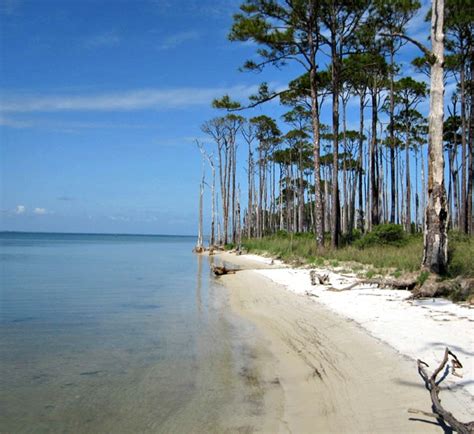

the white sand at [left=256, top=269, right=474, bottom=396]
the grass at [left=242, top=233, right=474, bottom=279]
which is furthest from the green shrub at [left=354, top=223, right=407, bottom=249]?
the white sand at [left=256, top=269, right=474, bottom=396]

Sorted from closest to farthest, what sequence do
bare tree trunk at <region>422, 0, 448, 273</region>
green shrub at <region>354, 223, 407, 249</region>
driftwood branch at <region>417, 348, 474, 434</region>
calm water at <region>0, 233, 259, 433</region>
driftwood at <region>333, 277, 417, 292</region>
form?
driftwood branch at <region>417, 348, 474, 434</region> < calm water at <region>0, 233, 259, 433</region> < driftwood at <region>333, 277, 417, 292</region> < bare tree trunk at <region>422, 0, 448, 273</region> < green shrub at <region>354, 223, 407, 249</region>

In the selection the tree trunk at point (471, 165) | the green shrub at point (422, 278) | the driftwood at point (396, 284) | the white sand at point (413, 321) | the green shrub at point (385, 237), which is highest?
the tree trunk at point (471, 165)

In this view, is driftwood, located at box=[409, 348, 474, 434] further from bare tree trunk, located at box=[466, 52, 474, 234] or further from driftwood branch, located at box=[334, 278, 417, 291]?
bare tree trunk, located at box=[466, 52, 474, 234]

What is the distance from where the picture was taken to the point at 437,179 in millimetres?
9180

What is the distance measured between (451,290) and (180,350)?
4.71 m

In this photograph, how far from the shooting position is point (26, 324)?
7.61 metres

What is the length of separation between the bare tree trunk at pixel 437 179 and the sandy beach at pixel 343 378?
2.40 m

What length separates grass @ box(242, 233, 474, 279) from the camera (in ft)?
31.6

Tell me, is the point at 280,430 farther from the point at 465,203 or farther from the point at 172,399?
the point at 465,203

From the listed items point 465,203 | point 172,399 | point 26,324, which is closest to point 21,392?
point 172,399

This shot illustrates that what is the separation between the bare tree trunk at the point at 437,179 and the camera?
29.7 ft

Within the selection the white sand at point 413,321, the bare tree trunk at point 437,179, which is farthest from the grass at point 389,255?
the white sand at point 413,321

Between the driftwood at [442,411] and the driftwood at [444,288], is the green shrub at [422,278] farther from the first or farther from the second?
the driftwood at [442,411]

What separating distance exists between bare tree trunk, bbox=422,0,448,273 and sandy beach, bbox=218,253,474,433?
240cm
